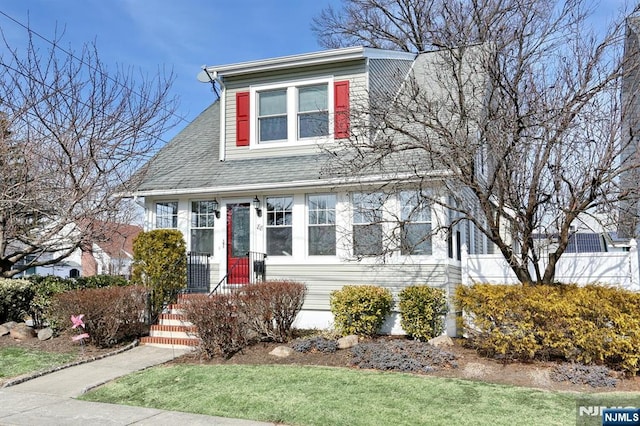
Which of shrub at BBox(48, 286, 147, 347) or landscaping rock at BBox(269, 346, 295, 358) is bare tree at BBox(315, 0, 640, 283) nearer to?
landscaping rock at BBox(269, 346, 295, 358)

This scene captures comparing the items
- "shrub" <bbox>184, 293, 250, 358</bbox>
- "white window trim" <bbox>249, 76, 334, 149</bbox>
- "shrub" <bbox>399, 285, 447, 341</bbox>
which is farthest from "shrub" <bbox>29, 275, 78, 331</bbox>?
"shrub" <bbox>399, 285, 447, 341</bbox>

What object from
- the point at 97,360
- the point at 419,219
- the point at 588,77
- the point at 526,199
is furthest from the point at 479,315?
the point at 97,360

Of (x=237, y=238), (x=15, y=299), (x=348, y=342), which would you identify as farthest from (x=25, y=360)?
(x=348, y=342)

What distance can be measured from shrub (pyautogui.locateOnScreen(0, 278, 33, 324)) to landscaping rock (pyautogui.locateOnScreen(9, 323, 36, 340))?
76 centimetres

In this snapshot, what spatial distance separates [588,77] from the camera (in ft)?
26.3

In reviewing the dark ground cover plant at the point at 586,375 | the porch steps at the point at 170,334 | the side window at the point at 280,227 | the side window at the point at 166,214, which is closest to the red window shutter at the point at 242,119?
the side window at the point at 280,227

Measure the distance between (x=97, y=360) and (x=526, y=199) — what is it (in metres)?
7.72

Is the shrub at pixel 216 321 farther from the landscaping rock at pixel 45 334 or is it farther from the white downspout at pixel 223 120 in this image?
the white downspout at pixel 223 120

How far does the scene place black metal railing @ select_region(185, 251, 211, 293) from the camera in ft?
38.1

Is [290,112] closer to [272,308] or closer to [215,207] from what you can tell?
[215,207]

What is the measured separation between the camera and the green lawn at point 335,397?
5230 mm

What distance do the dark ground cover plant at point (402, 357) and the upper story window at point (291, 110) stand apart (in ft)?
16.7

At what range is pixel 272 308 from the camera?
8.84 meters

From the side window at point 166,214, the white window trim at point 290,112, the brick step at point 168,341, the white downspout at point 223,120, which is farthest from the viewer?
the white downspout at point 223,120
